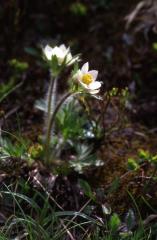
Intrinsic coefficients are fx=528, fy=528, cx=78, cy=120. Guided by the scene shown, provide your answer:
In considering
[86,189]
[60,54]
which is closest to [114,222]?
[86,189]

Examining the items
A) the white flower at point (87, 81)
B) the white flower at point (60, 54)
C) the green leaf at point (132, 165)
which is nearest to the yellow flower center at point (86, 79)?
the white flower at point (87, 81)

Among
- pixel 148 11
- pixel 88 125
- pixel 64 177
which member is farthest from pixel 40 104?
pixel 148 11

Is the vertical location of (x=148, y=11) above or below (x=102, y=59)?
above

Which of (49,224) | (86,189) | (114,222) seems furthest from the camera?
(86,189)

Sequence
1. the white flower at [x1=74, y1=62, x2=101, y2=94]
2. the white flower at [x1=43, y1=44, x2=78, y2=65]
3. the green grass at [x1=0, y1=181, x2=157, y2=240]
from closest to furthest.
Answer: the green grass at [x1=0, y1=181, x2=157, y2=240], the white flower at [x1=74, y1=62, x2=101, y2=94], the white flower at [x1=43, y1=44, x2=78, y2=65]

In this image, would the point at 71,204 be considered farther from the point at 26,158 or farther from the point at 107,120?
the point at 107,120

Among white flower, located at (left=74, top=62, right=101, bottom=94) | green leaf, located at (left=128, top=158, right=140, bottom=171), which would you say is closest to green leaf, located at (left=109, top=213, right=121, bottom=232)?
green leaf, located at (left=128, top=158, right=140, bottom=171)

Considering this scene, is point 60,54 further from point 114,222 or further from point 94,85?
point 114,222

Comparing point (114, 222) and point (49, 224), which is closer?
point (114, 222)

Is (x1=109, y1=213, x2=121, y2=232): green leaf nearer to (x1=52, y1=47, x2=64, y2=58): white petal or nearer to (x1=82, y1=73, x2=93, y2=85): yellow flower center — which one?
(x1=82, y1=73, x2=93, y2=85): yellow flower center

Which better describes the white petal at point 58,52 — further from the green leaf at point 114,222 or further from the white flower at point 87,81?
the green leaf at point 114,222

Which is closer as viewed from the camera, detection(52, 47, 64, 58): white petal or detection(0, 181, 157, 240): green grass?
detection(0, 181, 157, 240): green grass
